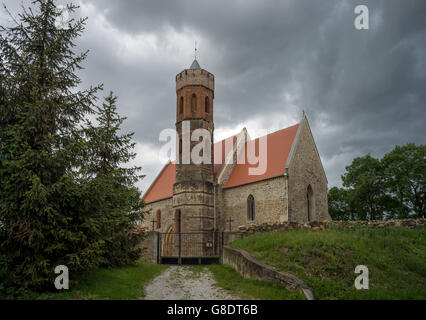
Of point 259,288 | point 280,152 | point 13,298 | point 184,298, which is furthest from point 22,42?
point 280,152

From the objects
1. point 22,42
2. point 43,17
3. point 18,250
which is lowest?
point 18,250

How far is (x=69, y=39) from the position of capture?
999 cm

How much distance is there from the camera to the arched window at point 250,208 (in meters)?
22.0

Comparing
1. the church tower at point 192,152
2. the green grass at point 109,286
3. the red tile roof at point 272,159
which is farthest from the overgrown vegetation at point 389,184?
the green grass at point 109,286

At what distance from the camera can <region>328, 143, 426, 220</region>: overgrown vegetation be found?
3088cm

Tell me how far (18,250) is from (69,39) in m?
6.29

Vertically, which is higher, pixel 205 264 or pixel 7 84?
pixel 7 84

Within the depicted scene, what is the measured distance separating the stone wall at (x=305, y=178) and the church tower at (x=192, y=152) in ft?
19.1

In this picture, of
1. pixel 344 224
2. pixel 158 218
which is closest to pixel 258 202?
pixel 344 224

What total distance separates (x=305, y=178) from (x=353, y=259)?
12599 millimetres

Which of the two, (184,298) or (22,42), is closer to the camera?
(184,298)
